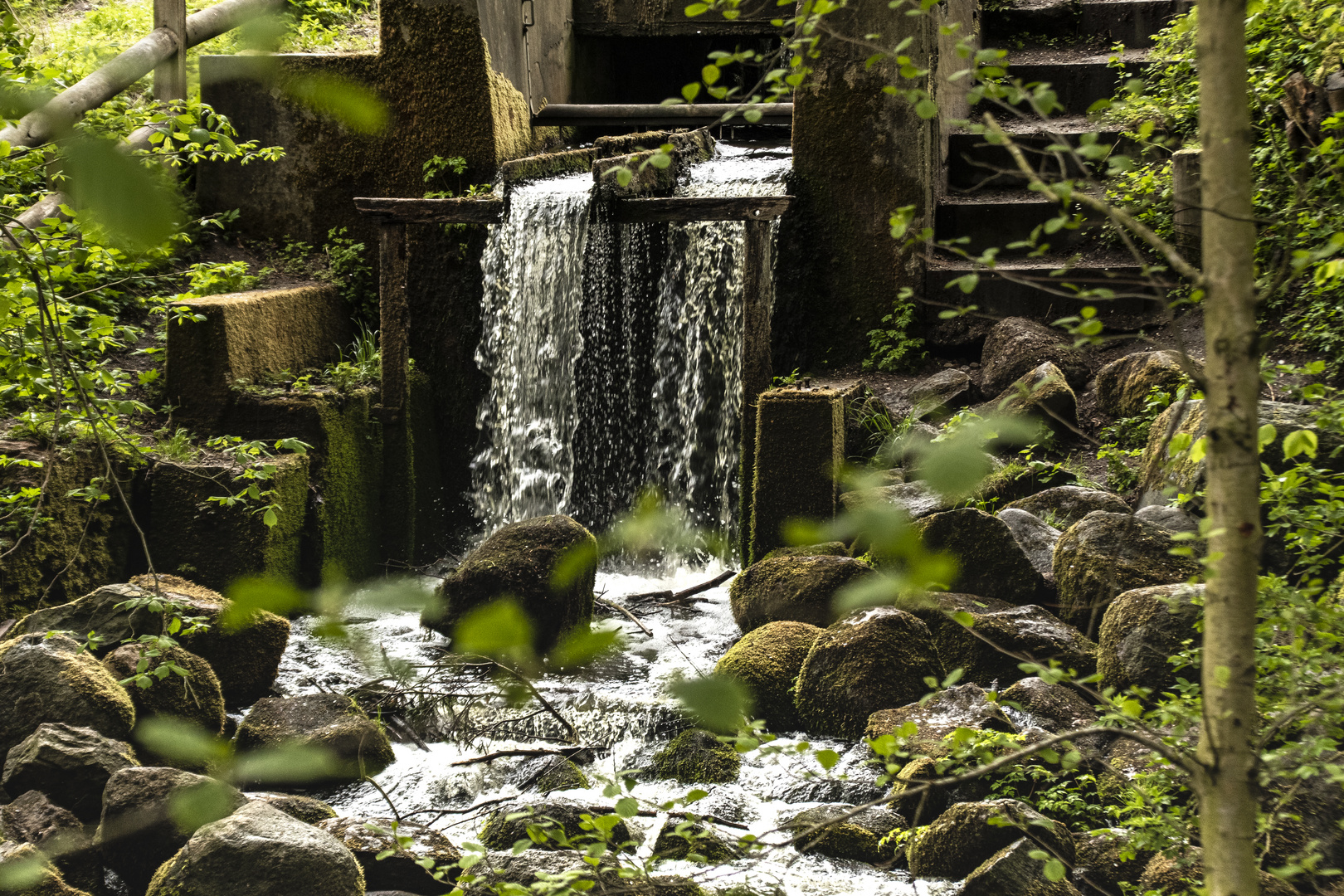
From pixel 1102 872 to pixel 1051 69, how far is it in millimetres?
7563

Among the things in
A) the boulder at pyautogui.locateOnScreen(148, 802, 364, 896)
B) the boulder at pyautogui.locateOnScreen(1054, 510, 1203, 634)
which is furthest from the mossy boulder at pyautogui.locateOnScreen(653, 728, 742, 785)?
the boulder at pyautogui.locateOnScreen(1054, 510, 1203, 634)

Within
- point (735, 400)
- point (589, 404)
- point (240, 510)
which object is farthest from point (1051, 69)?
point (240, 510)

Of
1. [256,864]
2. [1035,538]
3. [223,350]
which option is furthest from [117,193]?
[223,350]

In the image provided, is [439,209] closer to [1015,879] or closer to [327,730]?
[327,730]

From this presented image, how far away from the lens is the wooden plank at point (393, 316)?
663cm

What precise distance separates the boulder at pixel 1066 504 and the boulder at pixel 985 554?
1.64 feet

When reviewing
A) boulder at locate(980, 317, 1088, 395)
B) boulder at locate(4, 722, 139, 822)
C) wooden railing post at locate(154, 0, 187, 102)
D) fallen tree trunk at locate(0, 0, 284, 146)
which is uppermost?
wooden railing post at locate(154, 0, 187, 102)

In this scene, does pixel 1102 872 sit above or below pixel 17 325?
below

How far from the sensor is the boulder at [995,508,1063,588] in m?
4.86

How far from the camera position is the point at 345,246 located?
25.2ft

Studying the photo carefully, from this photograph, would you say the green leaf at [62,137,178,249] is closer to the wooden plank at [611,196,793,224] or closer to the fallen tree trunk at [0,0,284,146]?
the fallen tree trunk at [0,0,284,146]

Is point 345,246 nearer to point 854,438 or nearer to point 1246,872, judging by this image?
point 854,438

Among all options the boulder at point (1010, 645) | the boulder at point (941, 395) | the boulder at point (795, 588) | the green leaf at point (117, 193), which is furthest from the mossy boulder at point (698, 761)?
the green leaf at point (117, 193)

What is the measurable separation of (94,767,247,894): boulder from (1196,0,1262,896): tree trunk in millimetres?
2998
